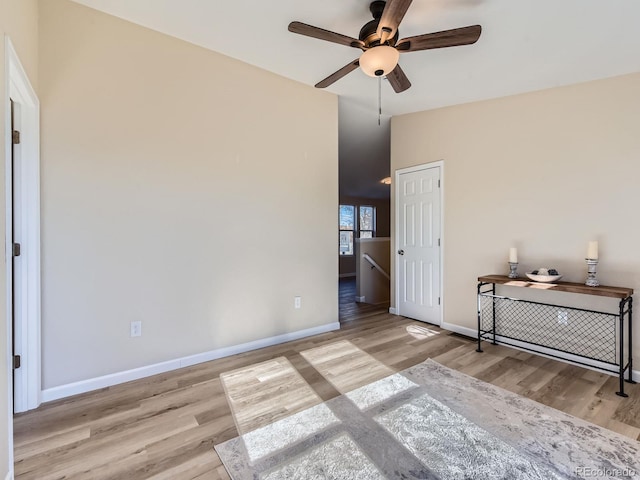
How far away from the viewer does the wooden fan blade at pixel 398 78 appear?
222 centimetres

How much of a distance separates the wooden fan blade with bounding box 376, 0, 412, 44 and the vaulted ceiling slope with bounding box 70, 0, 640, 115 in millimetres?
365

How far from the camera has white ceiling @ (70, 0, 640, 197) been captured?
2.02m

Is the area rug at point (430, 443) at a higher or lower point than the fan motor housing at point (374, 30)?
lower

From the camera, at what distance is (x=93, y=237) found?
2.31 m

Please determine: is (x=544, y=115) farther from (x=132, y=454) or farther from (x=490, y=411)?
(x=132, y=454)

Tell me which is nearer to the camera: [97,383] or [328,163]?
[97,383]

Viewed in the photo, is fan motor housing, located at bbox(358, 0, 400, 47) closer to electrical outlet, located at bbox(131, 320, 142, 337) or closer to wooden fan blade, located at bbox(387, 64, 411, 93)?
wooden fan blade, located at bbox(387, 64, 411, 93)

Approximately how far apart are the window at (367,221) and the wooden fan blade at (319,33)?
7.49 metres

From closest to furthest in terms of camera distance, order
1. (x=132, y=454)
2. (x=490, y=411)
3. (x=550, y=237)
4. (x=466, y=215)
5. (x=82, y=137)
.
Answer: (x=132, y=454)
(x=490, y=411)
(x=82, y=137)
(x=550, y=237)
(x=466, y=215)

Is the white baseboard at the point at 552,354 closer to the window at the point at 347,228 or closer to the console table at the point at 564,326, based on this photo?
the console table at the point at 564,326

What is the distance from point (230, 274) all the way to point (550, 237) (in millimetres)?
3158

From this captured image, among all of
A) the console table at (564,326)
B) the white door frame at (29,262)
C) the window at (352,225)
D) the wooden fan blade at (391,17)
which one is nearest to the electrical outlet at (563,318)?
the console table at (564,326)

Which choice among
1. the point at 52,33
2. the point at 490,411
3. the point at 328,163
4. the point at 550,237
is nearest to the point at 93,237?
the point at 52,33

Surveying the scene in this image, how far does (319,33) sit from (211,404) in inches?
103
